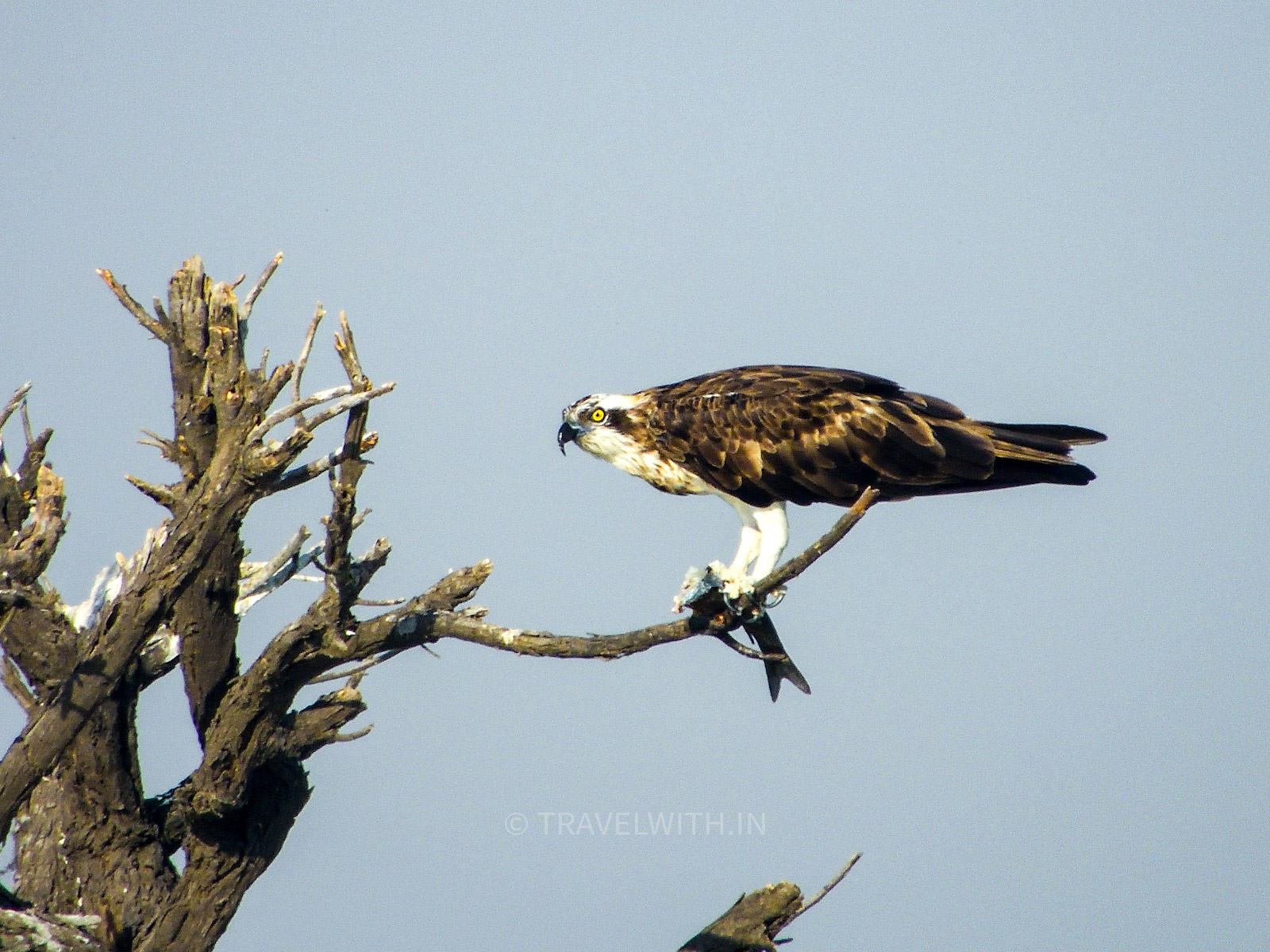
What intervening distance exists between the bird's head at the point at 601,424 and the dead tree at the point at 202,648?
2541 mm

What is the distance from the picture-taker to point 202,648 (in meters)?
8.67

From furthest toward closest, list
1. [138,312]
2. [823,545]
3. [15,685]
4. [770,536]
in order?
[770,536], [15,685], [138,312], [823,545]

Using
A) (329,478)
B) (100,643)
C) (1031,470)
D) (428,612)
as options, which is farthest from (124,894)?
(1031,470)

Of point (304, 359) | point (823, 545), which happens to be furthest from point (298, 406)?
point (823, 545)

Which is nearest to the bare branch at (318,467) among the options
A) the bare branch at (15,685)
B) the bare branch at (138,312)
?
the bare branch at (138,312)

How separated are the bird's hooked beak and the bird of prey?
735mm

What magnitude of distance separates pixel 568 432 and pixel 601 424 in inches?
15.2

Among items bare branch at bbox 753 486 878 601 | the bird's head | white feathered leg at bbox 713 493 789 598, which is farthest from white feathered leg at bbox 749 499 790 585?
bare branch at bbox 753 486 878 601

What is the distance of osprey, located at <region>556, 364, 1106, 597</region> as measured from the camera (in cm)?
986

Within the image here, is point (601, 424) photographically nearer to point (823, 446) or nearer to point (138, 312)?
point (823, 446)

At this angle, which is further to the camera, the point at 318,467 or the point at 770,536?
the point at 770,536

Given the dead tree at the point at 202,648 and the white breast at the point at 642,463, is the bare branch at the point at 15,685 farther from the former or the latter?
the white breast at the point at 642,463

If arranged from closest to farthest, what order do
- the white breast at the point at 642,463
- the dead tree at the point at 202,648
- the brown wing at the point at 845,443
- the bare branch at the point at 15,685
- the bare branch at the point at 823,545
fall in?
the bare branch at the point at 823,545 < the dead tree at the point at 202,648 < the bare branch at the point at 15,685 < the brown wing at the point at 845,443 < the white breast at the point at 642,463

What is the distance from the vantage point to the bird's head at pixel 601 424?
35.1 ft
